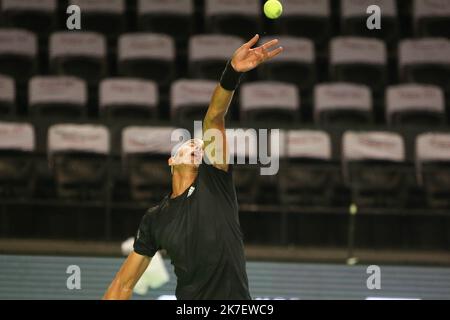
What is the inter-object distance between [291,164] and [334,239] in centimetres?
89

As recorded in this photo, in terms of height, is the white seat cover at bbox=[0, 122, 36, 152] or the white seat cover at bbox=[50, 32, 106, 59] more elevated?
the white seat cover at bbox=[50, 32, 106, 59]

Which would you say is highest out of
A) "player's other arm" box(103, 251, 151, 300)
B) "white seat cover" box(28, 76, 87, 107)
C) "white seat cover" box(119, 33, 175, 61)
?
"white seat cover" box(119, 33, 175, 61)

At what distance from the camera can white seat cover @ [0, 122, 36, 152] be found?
9867 mm

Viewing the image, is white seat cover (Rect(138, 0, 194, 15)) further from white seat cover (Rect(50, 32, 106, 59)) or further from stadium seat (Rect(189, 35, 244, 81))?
white seat cover (Rect(50, 32, 106, 59))

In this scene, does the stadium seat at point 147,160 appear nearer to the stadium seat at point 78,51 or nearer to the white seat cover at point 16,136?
the white seat cover at point 16,136

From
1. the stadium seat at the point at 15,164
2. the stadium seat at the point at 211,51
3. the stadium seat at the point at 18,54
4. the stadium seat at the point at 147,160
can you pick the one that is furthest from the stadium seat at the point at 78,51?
the stadium seat at the point at 15,164

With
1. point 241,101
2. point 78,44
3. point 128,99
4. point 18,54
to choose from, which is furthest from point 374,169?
point 18,54

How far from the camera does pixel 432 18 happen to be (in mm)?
12211

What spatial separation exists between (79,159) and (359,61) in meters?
3.59

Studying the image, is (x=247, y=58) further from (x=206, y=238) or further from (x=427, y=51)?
(x=427, y=51)

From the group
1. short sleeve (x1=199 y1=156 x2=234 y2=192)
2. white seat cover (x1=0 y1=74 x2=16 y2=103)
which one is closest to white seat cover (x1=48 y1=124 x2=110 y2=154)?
white seat cover (x1=0 y1=74 x2=16 y2=103)

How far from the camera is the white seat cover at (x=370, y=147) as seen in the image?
→ 1023 cm

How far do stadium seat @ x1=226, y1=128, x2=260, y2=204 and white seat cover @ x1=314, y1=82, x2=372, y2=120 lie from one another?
4.21 feet

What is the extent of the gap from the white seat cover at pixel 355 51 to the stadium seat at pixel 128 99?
216 cm
